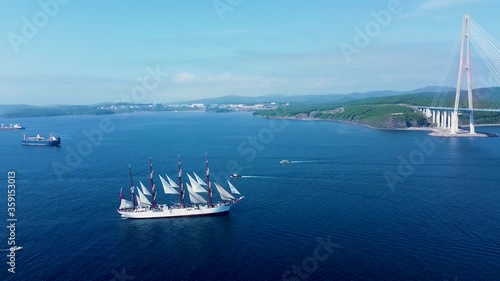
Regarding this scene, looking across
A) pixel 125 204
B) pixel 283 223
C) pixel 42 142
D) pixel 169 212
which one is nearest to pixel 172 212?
pixel 169 212

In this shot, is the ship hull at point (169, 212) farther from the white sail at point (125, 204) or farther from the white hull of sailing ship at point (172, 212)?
the white sail at point (125, 204)

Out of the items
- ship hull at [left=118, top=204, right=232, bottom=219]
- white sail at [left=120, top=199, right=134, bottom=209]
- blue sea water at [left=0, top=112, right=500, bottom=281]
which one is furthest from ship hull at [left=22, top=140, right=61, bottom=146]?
ship hull at [left=118, top=204, right=232, bottom=219]

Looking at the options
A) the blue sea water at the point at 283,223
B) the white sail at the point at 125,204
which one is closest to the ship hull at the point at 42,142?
the blue sea water at the point at 283,223

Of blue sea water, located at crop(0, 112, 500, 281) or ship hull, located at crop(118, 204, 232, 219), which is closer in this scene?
blue sea water, located at crop(0, 112, 500, 281)

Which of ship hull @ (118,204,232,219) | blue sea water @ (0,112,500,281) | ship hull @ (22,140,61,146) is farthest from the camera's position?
ship hull @ (22,140,61,146)

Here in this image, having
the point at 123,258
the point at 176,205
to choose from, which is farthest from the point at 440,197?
the point at 123,258

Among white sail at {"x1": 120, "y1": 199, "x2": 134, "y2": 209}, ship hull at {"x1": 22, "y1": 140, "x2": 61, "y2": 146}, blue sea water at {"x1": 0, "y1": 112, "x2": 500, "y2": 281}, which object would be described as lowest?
blue sea water at {"x1": 0, "y1": 112, "x2": 500, "y2": 281}

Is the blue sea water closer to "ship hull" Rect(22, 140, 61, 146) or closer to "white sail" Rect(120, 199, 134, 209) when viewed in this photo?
"white sail" Rect(120, 199, 134, 209)

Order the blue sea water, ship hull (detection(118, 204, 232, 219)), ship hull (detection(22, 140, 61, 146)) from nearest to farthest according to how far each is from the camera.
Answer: the blue sea water, ship hull (detection(118, 204, 232, 219)), ship hull (detection(22, 140, 61, 146))
